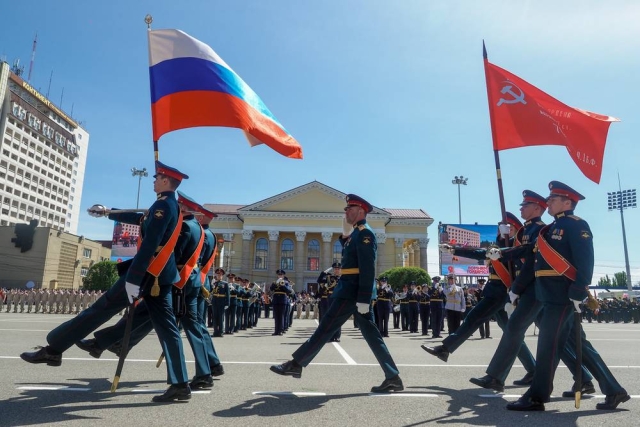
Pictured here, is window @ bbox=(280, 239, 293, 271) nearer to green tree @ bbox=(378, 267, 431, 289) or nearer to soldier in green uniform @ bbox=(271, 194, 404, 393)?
green tree @ bbox=(378, 267, 431, 289)

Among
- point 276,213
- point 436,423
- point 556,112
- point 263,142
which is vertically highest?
point 276,213

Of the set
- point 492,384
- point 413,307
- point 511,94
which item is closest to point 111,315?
point 492,384

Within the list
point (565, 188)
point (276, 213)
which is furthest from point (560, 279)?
point (276, 213)

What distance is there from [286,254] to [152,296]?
190 ft

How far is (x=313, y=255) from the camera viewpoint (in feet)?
205

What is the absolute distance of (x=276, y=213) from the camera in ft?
200

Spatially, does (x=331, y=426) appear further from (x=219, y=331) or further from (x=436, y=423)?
(x=219, y=331)

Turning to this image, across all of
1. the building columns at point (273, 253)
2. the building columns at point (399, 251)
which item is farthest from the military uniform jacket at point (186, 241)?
the building columns at point (399, 251)

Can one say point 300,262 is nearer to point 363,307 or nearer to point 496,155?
point 496,155

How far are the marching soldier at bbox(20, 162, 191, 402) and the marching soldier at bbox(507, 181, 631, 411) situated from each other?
3.24m

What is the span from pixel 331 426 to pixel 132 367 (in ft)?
12.3

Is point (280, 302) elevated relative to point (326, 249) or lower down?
lower down

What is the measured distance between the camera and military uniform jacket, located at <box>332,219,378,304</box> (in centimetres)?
518

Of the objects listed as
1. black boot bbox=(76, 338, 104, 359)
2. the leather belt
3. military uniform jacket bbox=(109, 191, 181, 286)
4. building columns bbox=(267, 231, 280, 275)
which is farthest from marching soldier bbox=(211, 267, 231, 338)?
building columns bbox=(267, 231, 280, 275)
